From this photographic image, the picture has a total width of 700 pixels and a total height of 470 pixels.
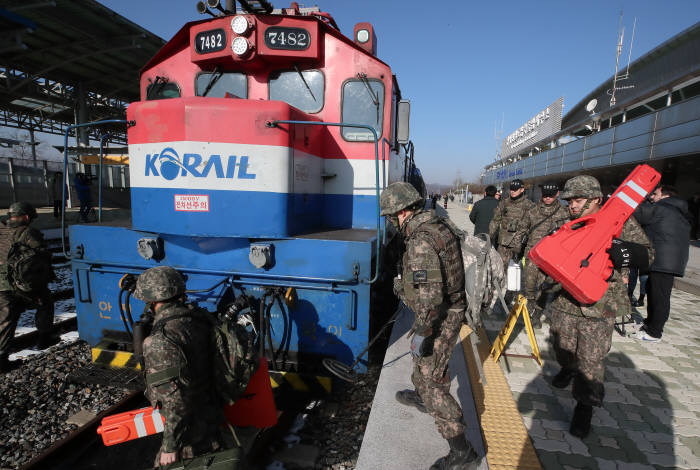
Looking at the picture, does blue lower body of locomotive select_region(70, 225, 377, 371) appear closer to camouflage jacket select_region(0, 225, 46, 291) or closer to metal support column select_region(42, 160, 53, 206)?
camouflage jacket select_region(0, 225, 46, 291)

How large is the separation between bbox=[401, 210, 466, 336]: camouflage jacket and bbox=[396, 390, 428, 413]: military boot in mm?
837

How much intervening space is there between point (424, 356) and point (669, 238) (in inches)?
170

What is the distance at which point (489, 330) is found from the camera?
4.89 meters

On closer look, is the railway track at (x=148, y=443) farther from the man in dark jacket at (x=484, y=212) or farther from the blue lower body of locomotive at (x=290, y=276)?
the man in dark jacket at (x=484, y=212)

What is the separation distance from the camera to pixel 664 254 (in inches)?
181

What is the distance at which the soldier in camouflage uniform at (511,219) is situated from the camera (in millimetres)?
5398

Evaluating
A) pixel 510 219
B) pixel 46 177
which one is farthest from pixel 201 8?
pixel 46 177

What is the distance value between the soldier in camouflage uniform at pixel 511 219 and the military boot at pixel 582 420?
119 inches

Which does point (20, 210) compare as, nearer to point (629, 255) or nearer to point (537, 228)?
point (629, 255)

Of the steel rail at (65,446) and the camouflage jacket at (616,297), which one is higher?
the camouflage jacket at (616,297)

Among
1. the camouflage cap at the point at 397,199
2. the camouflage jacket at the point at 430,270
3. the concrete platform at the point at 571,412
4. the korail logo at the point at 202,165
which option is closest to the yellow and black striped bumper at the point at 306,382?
the concrete platform at the point at 571,412

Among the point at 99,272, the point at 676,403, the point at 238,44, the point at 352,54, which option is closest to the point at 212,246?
the point at 99,272

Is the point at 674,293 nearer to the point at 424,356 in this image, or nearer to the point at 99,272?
the point at 424,356


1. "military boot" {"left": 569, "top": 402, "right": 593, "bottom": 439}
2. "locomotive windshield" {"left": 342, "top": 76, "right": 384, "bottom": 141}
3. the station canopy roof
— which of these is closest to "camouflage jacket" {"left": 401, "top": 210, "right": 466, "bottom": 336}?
"military boot" {"left": 569, "top": 402, "right": 593, "bottom": 439}
